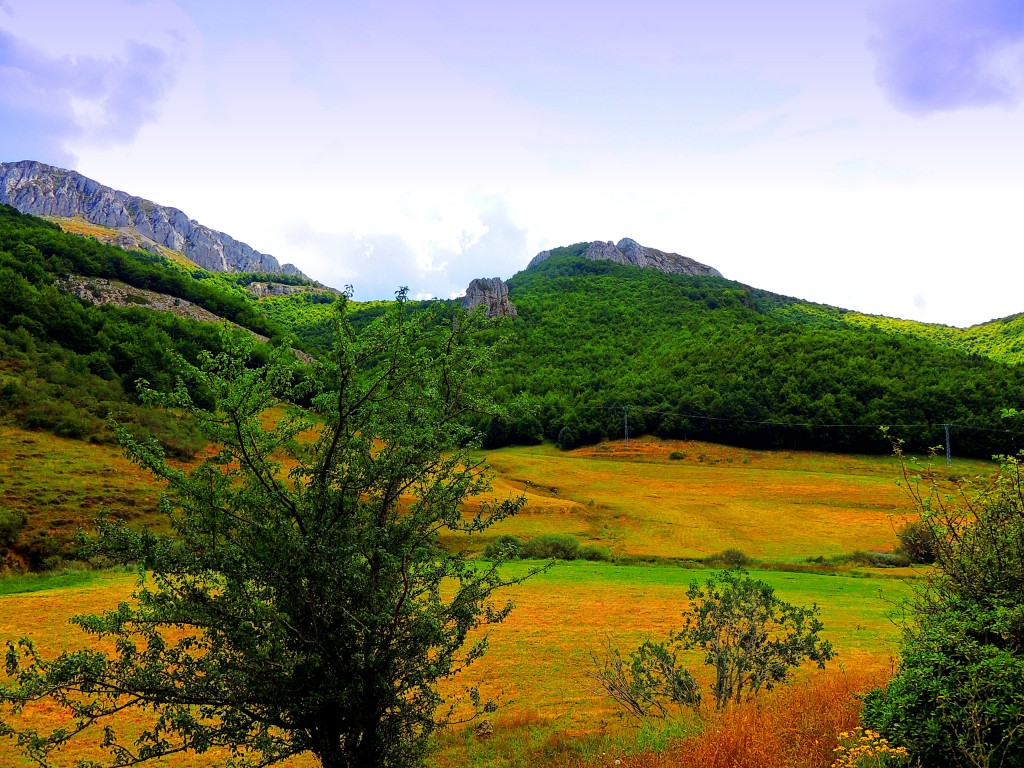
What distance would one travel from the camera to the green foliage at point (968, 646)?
5.52m

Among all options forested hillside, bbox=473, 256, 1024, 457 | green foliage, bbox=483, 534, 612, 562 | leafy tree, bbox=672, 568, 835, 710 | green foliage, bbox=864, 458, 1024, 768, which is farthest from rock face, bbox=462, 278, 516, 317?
green foliage, bbox=864, 458, 1024, 768

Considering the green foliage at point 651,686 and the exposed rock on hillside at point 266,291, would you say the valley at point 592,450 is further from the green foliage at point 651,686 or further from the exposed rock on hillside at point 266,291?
the exposed rock on hillside at point 266,291

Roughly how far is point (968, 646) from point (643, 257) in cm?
17648


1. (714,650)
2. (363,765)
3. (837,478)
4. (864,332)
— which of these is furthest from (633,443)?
(363,765)

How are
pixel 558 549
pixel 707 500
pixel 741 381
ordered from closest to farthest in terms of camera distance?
1. pixel 558 549
2. pixel 707 500
3. pixel 741 381

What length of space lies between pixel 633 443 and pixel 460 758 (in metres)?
78.1

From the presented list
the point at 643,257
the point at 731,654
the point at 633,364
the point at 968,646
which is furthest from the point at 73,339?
the point at 643,257

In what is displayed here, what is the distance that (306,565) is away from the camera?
18.2 ft

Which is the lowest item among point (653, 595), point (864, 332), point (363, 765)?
point (653, 595)

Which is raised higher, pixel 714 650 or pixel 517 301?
pixel 517 301

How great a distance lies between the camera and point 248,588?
233 inches

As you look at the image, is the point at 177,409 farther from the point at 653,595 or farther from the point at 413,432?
the point at 653,595

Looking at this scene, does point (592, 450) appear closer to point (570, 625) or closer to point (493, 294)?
point (493, 294)

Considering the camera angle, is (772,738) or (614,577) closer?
(772,738)
